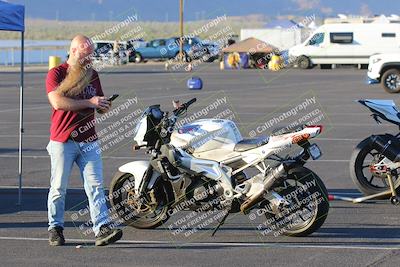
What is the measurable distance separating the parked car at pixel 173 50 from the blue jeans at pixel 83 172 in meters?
54.1

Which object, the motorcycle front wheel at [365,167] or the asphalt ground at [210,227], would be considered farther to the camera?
the motorcycle front wheel at [365,167]

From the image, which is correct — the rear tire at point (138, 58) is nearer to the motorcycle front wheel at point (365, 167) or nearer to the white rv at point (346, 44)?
the white rv at point (346, 44)

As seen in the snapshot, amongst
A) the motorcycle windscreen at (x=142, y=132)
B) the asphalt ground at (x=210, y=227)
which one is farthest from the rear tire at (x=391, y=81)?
the motorcycle windscreen at (x=142, y=132)

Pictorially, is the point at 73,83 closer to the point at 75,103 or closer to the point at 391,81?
the point at 75,103

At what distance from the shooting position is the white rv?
181 ft

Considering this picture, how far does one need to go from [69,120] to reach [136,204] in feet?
4.39

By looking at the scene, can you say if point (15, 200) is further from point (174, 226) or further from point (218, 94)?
point (218, 94)

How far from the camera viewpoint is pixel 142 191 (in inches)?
406

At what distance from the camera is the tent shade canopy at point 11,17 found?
1138cm

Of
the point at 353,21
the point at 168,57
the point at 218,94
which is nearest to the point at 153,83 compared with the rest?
the point at 218,94

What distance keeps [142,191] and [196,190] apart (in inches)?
21.4

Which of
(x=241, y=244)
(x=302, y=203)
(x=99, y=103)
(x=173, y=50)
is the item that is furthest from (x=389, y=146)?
(x=173, y=50)

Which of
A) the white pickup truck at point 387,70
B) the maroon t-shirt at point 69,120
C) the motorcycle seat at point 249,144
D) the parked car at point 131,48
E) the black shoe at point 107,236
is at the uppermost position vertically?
the maroon t-shirt at point 69,120

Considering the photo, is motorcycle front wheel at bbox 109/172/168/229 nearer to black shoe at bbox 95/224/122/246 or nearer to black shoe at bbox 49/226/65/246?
black shoe at bbox 95/224/122/246
